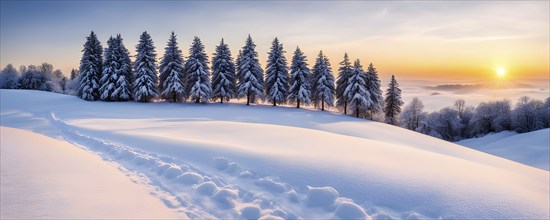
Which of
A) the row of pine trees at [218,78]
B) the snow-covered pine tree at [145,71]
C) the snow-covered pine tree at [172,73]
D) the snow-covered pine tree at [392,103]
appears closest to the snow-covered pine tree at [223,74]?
the row of pine trees at [218,78]

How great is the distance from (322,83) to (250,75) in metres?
10.8

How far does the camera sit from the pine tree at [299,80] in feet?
140

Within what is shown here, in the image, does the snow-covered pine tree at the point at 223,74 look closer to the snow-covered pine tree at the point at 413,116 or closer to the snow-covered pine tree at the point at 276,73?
the snow-covered pine tree at the point at 276,73

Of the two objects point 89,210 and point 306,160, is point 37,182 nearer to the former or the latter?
point 89,210

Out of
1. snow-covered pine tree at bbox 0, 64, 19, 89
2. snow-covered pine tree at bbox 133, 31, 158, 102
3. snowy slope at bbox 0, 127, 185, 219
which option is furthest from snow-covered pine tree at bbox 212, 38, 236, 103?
snow-covered pine tree at bbox 0, 64, 19, 89

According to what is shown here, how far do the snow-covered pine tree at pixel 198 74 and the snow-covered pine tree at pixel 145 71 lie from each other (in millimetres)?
4663

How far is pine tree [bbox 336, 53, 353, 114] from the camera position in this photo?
144 ft

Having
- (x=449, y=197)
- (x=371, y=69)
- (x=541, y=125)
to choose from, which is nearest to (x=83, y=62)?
(x=371, y=69)

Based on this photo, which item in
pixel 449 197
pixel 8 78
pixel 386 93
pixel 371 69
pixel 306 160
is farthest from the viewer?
pixel 8 78

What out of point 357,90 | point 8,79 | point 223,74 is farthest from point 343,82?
point 8,79

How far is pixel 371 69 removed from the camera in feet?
151

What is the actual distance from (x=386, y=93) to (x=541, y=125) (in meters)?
49.8

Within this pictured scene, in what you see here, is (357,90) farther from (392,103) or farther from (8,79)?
(8,79)

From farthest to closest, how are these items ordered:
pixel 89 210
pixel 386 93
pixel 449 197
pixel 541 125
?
pixel 541 125 → pixel 386 93 → pixel 449 197 → pixel 89 210
